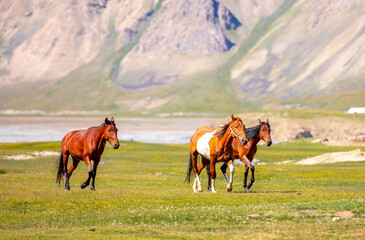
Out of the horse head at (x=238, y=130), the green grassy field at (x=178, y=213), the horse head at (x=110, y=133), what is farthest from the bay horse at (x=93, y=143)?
the horse head at (x=238, y=130)

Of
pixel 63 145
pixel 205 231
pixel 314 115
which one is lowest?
pixel 205 231

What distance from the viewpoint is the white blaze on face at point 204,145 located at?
114 feet

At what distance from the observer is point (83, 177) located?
48688 mm

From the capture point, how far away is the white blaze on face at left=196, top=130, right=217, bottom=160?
34.8 metres

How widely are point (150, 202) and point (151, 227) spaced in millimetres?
6994

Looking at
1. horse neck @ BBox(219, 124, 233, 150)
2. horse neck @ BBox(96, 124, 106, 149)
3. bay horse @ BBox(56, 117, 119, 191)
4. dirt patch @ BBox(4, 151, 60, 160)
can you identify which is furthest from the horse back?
dirt patch @ BBox(4, 151, 60, 160)

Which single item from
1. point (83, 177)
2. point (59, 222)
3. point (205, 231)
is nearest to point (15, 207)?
point (59, 222)

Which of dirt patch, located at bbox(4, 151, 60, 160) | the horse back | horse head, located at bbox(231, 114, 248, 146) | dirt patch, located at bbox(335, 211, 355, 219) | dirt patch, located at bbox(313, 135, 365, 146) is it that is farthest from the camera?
dirt patch, located at bbox(313, 135, 365, 146)

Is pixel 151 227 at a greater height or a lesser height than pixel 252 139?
lesser

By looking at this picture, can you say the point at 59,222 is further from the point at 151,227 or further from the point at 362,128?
the point at 362,128

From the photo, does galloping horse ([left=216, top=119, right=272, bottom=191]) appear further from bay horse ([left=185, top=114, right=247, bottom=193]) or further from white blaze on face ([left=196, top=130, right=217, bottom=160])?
white blaze on face ([left=196, top=130, right=217, bottom=160])

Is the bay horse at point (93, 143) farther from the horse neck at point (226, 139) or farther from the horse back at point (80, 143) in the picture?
the horse neck at point (226, 139)

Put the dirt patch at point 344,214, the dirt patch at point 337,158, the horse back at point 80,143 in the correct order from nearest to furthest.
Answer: the dirt patch at point 344,214 < the horse back at point 80,143 < the dirt patch at point 337,158

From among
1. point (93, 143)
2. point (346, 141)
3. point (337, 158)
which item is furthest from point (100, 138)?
point (346, 141)
